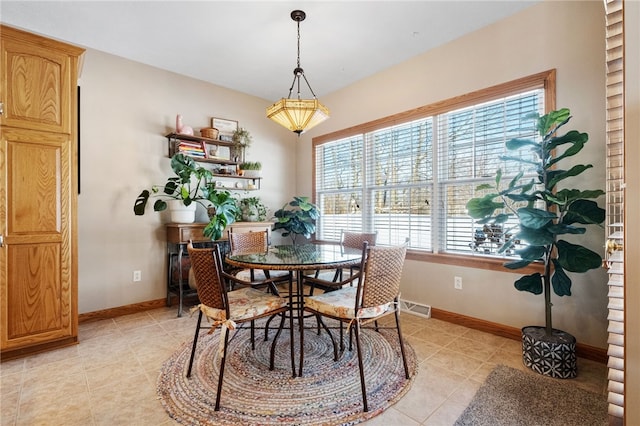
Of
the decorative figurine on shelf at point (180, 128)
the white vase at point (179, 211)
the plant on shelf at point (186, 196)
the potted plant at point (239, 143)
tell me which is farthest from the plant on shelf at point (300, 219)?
the decorative figurine on shelf at point (180, 128)

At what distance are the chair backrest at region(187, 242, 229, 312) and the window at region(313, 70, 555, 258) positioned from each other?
2.26m

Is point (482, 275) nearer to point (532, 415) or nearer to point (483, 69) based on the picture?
point (532, 415)

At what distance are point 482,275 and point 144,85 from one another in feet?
13.5

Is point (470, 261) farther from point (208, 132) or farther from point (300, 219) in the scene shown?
point (208, 132)

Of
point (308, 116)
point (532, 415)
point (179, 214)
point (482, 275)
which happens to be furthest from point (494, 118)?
point (179, 214)

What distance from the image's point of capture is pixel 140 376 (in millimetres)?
2008

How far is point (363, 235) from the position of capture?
9.89 feet

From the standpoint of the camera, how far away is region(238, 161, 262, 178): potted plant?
414 cm

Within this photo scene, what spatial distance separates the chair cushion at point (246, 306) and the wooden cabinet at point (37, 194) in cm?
143

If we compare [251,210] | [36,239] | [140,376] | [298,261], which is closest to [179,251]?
[251,210]

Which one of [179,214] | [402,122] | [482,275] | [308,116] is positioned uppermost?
[402,122]

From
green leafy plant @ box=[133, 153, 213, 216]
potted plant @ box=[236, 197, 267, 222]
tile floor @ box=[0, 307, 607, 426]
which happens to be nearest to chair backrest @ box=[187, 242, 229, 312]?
tile floor @ box=[0, 307, 607, 426]

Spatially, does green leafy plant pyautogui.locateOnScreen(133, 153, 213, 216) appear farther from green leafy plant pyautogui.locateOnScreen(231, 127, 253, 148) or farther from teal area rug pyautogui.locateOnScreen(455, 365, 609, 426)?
teal area rug pyautogui.locateOnScreen(455, 365, 609, 426)

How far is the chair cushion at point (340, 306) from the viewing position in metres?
1.85
